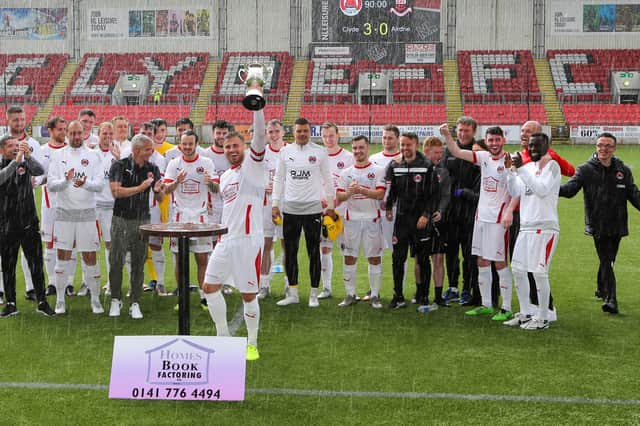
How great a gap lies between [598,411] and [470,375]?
1.07 meters

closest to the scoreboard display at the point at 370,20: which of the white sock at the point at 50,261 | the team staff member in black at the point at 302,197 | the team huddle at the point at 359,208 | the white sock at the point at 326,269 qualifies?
the team huddle at the point at 359,208

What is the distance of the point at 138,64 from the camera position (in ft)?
149

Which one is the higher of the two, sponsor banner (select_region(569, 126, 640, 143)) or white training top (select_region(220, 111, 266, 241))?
sponsor banner (select_region(569, 126, 640, 143))

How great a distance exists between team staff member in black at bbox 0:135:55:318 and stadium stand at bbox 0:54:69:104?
132ft

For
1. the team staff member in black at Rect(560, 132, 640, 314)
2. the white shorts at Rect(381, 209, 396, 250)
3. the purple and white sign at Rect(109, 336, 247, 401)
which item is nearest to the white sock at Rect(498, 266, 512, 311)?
the team staff member in black at Rect(560, 132, 640, 314)

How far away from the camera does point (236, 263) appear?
611cm

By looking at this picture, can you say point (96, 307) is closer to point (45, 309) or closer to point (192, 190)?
point (45, 309)

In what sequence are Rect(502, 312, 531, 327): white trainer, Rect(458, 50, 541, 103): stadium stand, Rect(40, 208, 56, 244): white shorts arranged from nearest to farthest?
Rect(502, 312, 531, 327): white trainer, Rect(40, 208, 56, 244): white shorts, Rect(458, 50, 541, 103): stadium stand

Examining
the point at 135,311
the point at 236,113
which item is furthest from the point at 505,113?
the point at 135,311

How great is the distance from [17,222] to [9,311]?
0.97 metres

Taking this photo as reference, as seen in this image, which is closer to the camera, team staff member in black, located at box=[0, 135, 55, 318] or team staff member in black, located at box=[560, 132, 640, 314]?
team staff member in black, located at box=[0, 135, 55, 318]

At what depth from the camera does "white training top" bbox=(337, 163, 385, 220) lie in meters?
8.40

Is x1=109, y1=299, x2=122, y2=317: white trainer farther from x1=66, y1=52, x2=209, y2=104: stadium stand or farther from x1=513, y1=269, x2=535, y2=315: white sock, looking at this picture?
x1=66, y1=52, x2=209, y2=104: stadium stand

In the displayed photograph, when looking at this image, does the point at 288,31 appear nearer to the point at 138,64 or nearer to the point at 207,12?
the point at 207,12
